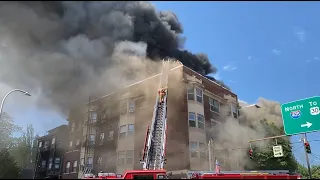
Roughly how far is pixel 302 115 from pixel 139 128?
11577 mm

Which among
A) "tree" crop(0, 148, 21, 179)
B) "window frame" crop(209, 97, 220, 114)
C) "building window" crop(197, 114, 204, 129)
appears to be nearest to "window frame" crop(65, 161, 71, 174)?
"tree" crop(0, 148, 21, 179)

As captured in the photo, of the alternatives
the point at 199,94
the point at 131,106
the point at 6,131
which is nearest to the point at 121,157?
the point at 131,106

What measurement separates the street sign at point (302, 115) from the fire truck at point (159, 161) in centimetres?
506

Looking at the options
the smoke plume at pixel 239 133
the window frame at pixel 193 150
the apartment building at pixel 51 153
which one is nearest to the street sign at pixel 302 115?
the smoke plume at pixel 239 133

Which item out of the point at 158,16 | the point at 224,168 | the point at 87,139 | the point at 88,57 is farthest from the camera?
the point at 224,168

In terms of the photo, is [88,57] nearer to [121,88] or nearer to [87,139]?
[121,88]

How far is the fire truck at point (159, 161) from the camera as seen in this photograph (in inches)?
472

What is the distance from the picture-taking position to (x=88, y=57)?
15.3 meters

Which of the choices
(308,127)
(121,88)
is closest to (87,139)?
(121,88)

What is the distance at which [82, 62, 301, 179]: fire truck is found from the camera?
11977mm

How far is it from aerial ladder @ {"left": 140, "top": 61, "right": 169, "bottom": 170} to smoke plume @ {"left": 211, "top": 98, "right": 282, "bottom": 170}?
25.2 feet

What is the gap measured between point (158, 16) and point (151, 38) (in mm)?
1727

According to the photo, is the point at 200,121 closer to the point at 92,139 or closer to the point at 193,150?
the point at 193,150

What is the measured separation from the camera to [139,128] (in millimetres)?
24703
